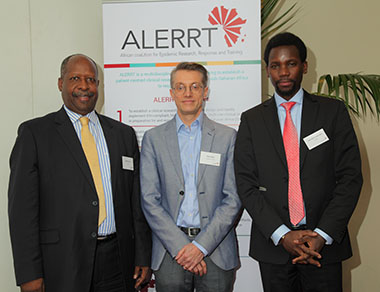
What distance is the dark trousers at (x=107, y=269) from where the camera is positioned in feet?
7.26

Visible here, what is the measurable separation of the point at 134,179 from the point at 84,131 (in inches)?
18.1

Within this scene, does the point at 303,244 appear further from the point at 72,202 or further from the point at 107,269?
the point at 72,202

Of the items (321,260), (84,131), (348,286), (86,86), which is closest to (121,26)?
(86,86)

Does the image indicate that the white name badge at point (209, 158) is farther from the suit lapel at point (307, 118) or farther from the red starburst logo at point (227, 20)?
the red starburst logo at point (227, 20)

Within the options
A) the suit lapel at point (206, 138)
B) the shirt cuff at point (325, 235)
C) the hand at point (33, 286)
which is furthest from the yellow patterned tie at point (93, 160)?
the shirt cuff at point (325, 235)

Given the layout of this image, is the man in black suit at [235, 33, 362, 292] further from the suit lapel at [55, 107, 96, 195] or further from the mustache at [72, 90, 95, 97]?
the mustache at [72, 90, 95, 97]

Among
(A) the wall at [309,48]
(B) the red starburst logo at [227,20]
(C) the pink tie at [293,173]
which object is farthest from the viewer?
(A) the wall at [309,48]

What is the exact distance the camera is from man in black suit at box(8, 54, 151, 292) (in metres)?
2.08

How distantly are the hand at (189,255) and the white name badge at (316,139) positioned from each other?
35.8 inches

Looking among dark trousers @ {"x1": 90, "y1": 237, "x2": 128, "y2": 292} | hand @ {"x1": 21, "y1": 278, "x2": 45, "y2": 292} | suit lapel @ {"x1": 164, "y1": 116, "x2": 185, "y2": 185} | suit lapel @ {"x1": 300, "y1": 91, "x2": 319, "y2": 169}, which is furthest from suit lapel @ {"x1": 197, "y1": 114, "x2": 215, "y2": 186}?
hand @ {"x1": 21, "y1": 278, "x2": 45, "y2": 292}

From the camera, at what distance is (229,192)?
2393 mm

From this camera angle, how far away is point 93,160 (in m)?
2.27

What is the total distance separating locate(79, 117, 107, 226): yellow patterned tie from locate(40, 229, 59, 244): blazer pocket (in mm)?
248

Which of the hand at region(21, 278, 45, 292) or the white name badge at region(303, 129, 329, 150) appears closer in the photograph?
the hand at region(21, 278, 45, 292)
